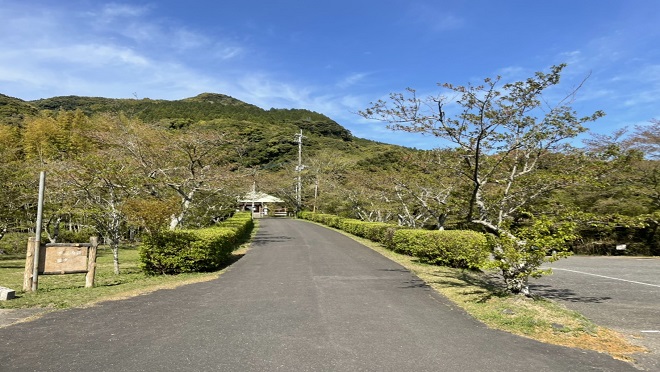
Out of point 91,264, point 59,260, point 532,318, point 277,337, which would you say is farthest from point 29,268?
point 532,318

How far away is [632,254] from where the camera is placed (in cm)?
1844

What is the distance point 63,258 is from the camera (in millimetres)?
7590

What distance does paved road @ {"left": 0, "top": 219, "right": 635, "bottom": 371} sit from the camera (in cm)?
388

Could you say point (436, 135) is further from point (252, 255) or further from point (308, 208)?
point (308, 208)

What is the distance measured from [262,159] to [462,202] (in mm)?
48758

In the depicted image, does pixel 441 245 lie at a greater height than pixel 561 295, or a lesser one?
greater

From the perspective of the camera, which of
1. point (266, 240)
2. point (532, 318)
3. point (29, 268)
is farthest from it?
point (266, 240)

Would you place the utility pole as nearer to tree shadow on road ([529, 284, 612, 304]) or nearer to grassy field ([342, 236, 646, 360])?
grassy field ([342, 236, 646, 360])

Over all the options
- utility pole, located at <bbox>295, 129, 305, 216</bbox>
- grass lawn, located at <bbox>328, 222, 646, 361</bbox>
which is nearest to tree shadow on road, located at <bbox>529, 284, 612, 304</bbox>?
grass lawn, located at <bbox>328, 222, 646, 361</bbox>

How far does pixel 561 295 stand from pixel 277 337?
5913 millimetres

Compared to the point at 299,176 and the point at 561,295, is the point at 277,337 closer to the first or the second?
the point at 561,295

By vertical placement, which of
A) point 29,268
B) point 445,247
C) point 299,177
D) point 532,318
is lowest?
point 532,318

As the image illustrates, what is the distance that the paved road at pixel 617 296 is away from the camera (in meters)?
5.21

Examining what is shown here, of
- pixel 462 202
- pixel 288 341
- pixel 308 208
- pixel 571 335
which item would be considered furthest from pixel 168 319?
pixel 308 208
